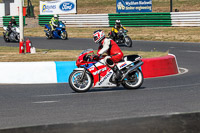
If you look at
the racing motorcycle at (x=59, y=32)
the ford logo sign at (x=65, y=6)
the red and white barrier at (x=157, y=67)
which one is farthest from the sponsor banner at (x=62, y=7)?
the red and white barrier at (x=157, y=67)

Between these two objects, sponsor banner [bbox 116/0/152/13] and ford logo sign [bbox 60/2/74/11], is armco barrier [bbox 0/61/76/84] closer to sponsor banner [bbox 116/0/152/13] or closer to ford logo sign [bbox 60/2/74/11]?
sponsor banner [bbox 116/0/152/13]

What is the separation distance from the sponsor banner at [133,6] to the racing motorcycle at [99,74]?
26614mm

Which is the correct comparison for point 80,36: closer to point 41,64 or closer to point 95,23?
point 95,23

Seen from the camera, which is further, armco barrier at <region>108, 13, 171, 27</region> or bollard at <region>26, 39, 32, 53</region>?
armco barrier at <region>108, 13, 171, 27</region>

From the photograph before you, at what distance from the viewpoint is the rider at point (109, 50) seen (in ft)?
34.3

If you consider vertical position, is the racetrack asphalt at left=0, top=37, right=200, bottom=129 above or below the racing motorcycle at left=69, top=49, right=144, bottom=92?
below

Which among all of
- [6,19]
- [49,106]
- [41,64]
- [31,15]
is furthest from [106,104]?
[31,15]

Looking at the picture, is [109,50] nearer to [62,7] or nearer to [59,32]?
[59,32]

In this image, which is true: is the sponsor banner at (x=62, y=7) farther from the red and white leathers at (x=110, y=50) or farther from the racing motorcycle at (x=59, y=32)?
the red and white leathers at (x=110, y=50)

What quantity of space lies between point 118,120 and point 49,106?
4.05m

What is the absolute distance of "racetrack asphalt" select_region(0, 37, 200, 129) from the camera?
23.8 feet

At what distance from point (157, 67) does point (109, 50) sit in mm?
3448

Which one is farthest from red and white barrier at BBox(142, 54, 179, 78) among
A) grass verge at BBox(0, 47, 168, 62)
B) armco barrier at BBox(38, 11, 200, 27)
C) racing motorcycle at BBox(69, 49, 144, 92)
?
armco barrier at BBox(38, 11, 200, 27)

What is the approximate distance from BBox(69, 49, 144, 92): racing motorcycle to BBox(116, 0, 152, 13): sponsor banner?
87.3 feet
